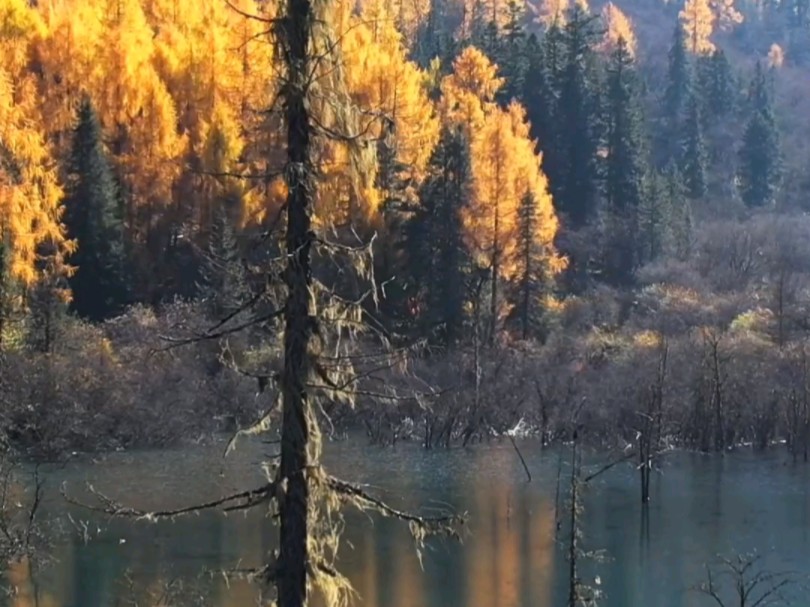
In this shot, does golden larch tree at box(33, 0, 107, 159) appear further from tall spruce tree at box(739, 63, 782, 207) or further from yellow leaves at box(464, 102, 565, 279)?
tall spruce tree at box(739, 63, 782, 207)

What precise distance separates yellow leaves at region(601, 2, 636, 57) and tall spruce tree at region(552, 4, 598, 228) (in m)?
27.3

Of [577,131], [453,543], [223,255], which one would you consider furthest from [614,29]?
[453,543]

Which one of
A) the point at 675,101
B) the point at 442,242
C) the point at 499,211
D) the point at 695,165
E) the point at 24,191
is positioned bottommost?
the point at 442,242

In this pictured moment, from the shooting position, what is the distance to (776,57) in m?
107

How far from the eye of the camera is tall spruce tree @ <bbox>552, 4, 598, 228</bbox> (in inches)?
2539

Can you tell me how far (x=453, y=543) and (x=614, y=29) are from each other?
283 ft

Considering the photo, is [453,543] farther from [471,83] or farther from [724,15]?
[724,15]

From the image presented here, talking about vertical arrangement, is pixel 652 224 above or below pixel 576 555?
above

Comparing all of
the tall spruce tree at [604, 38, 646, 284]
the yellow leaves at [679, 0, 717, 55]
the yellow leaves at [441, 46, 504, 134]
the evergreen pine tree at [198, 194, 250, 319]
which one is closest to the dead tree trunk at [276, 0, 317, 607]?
the evergreen pine tree at [198, 194, 250, 319]

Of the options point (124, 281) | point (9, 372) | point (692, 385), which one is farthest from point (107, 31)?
point (692, 385)

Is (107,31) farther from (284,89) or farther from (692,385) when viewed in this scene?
(284,89)

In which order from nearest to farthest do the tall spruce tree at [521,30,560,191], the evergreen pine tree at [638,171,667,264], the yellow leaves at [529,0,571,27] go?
the evergreen pine tree at [638,171,667,264]
the tall spruce tree at [521,30,560,191]
the yellow leaves at [529,0,571,27]

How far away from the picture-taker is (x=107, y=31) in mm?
52719

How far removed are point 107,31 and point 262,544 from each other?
32.9 meters
